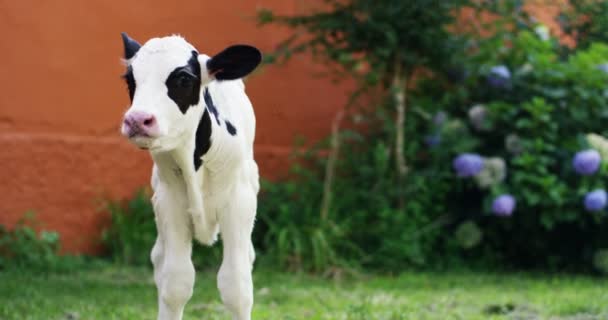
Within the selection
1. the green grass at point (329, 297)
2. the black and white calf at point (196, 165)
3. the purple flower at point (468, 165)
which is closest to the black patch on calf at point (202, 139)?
the black and white calf at point (196, 165)

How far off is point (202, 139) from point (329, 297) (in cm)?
230

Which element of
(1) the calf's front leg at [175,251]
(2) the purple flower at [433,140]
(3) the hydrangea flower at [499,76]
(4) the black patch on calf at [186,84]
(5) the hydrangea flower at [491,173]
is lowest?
(5) the hydrangea flower at [491,173]

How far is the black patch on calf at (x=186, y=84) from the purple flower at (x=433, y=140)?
4281mm

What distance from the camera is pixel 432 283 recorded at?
20.4 ft

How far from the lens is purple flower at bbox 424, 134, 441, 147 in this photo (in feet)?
23.5

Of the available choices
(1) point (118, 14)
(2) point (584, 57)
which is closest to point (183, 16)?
(1) point (118, 14)

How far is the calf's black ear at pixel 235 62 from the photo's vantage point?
3.14 metres

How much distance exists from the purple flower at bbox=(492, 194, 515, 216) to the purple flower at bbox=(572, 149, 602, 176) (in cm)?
53

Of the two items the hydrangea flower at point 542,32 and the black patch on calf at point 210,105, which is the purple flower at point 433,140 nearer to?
the hydrangea flower at point 542,32

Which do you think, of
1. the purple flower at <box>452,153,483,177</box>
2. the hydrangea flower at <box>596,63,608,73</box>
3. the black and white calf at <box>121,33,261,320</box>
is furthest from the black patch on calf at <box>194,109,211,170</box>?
the hydrangea flower at <box>596,63,608,73</box>

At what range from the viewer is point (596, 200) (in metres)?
6.57

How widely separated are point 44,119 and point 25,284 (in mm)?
1374

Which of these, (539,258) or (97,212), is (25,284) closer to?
(97,212)

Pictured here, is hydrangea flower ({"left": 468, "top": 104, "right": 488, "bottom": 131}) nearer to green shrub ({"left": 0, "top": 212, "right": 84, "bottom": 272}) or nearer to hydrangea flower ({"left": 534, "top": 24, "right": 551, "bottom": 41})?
hydrangea flower ({"left": 534, "top": 24, "right": 551, "bottom": 41})
